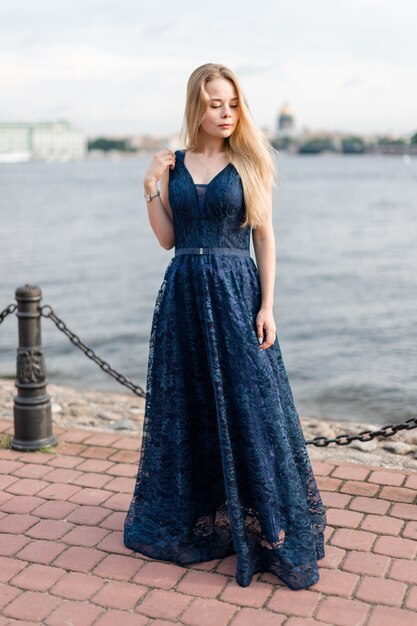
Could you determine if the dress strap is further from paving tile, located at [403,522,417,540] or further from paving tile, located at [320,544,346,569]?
paving tile, located at [403,522,417,540]

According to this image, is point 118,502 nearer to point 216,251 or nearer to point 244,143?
point 216,251

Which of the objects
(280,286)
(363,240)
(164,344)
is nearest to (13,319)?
(280,286)

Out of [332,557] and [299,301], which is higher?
[332,557]

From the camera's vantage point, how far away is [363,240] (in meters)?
21.8

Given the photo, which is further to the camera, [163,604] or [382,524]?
[382,524]

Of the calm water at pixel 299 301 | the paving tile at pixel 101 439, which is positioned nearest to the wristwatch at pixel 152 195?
the calm water at pixel 299 301

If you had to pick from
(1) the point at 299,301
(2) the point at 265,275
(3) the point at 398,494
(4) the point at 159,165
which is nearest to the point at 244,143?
(4) the point at 159,165

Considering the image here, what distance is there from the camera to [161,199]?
3.33 metres

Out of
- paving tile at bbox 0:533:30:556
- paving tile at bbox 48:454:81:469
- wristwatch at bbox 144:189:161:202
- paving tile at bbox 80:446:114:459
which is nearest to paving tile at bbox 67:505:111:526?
paving tile at bbox 0:533:30:556

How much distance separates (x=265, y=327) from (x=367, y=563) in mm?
1066

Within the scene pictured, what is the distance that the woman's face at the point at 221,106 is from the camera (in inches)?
124

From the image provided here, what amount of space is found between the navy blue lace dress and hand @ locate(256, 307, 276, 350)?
28 millimetres

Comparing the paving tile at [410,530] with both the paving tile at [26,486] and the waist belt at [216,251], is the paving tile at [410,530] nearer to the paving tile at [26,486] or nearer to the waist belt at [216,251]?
the waist belt at [216,251]

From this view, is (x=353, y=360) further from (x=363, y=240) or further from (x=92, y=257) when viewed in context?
(x=363, y=240)
